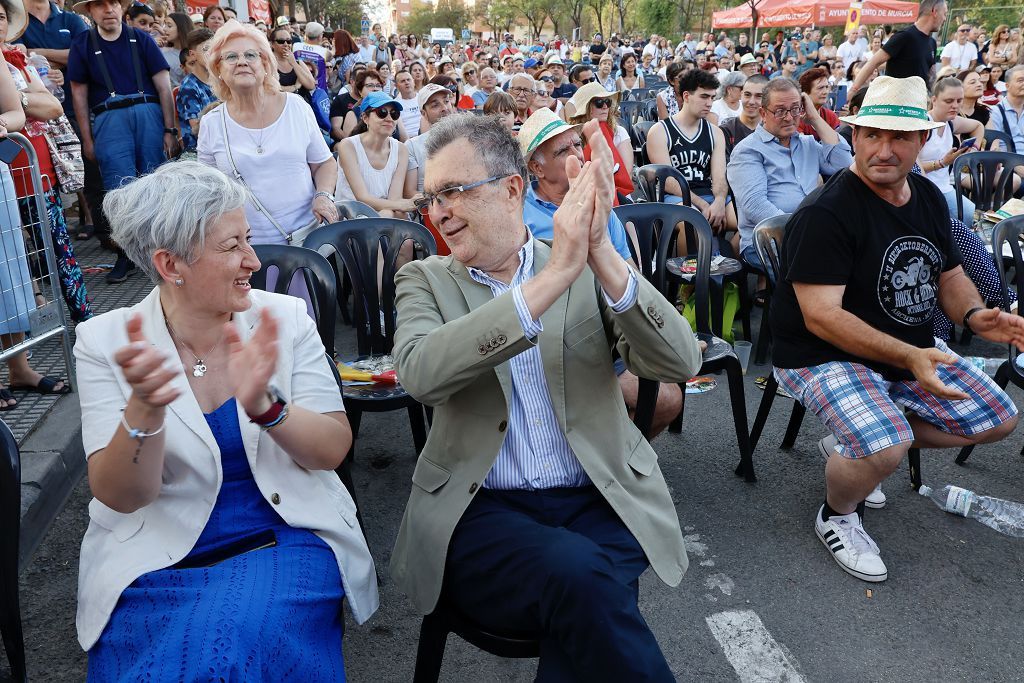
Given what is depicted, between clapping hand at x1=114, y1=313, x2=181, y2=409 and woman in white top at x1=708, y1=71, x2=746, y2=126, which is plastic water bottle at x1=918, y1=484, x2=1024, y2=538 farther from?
woman in white top at x1=708, y1=71, x2=746, y2=126

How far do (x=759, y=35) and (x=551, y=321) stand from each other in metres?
42.7

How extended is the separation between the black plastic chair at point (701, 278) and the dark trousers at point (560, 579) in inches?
61.1

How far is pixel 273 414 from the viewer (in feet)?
5.68

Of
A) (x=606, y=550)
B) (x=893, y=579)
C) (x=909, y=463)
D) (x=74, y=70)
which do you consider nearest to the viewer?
(x=606, y=550)

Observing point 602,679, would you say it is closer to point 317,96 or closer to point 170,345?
point 170,345

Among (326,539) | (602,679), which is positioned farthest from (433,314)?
(602,679)

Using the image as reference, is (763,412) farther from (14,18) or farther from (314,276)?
(14,18)

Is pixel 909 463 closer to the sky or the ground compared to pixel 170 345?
closer to the ground

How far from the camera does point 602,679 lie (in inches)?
63.1

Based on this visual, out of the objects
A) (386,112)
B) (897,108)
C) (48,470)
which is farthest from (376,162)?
(897,108)

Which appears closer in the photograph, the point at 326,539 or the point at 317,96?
the point at 326,539

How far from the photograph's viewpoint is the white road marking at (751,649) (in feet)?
7.78

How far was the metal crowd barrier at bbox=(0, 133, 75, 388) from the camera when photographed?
11.6ft

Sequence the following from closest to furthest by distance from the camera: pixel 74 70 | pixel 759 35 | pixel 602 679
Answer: pixel 602 679 → pixel 74 70 → pixel 759 35
